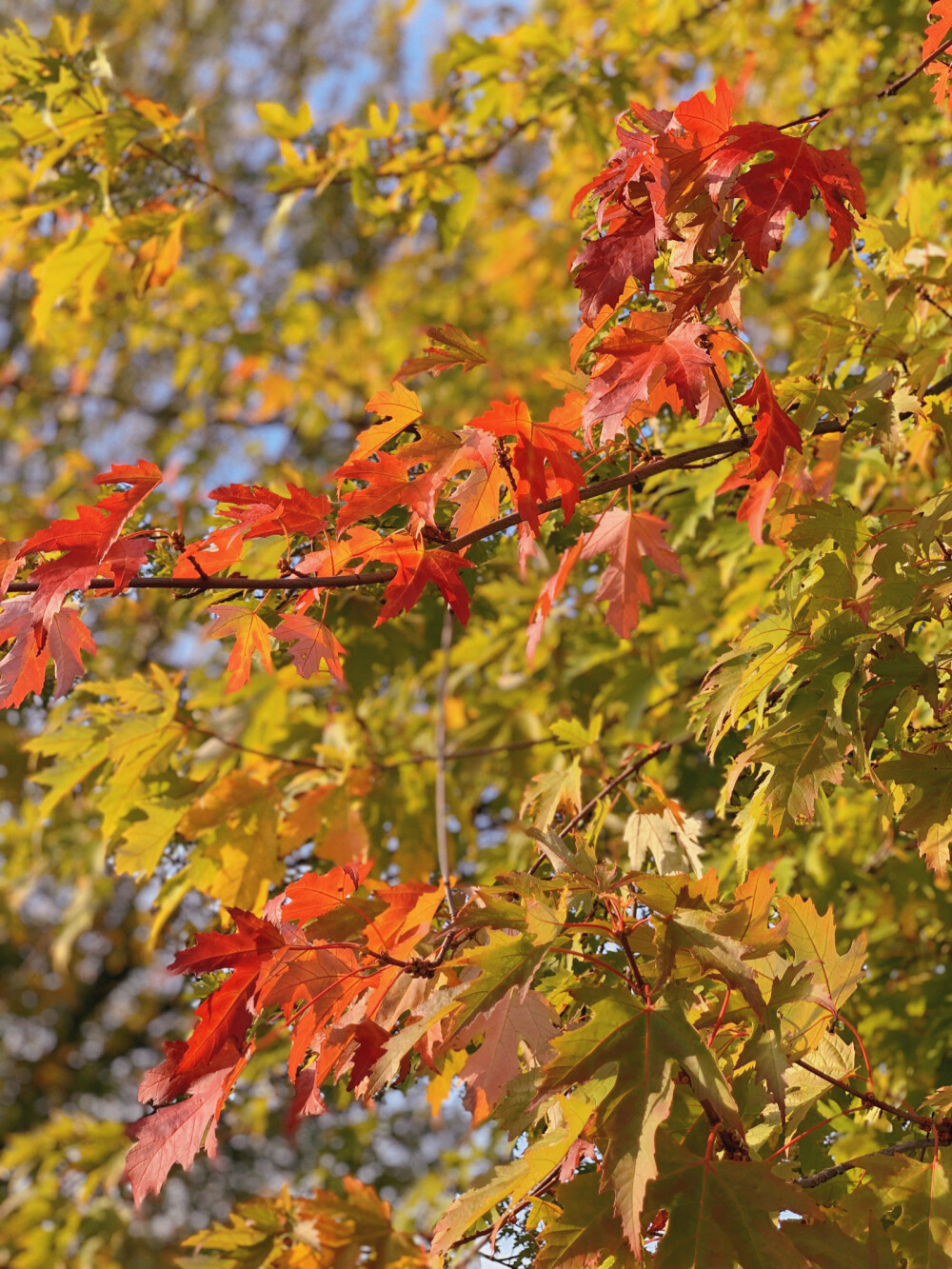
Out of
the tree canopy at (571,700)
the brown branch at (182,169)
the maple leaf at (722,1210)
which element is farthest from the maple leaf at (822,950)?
the brown branch at (182,169)

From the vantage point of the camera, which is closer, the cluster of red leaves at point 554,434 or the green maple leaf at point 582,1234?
the green maple leaf at point 582,1234

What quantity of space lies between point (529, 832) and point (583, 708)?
1.67 metres

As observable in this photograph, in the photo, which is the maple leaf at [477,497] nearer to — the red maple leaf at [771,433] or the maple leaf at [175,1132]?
the red maple leaf at [771,433]

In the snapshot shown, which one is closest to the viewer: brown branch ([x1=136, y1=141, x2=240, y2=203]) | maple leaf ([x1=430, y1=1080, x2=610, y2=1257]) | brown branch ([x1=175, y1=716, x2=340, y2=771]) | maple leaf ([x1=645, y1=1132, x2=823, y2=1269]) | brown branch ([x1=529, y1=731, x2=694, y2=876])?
maple leaf ([x1=645, y1=1132, x2=823, y2=1269])

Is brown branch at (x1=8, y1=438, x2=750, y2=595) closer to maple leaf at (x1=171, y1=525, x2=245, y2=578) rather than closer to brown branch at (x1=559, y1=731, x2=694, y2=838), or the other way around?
maple leaf at (x1=171, y1=525, x2=245, y2=578)

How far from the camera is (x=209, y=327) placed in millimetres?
4828

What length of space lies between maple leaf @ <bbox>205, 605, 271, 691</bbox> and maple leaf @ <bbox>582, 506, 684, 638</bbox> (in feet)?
1.34

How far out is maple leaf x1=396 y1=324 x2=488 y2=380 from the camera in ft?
4.26

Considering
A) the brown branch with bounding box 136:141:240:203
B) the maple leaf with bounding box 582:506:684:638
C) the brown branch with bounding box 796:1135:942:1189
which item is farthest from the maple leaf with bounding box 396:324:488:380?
the brown branch with bounding box 136:141:240:203

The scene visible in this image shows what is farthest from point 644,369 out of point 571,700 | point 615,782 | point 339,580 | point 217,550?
point 571,700

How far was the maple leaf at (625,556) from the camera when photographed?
132 centimetres

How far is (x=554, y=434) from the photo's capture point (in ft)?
4.13

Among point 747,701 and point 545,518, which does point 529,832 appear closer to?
point 747,701

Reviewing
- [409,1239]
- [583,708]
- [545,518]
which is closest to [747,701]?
[545,518]
